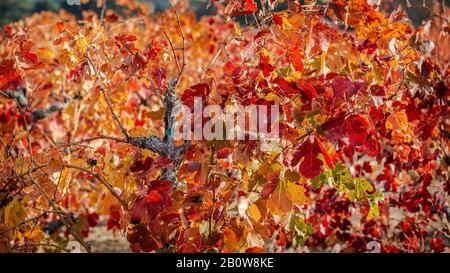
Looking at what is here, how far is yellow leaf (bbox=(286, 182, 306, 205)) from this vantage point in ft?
4.84

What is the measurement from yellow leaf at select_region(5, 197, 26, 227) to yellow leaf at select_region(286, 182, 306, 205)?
1.03 metres

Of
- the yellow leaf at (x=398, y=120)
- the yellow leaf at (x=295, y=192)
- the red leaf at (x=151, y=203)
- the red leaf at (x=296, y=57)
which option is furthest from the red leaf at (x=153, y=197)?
the yellow leaf at (x=398, y=120)

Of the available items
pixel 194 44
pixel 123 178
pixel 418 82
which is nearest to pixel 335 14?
pixel 418 82

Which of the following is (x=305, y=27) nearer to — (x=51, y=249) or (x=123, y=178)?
(x=123, y=178)

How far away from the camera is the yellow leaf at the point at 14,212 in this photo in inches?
69.1

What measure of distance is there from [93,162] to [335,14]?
1.11 metres

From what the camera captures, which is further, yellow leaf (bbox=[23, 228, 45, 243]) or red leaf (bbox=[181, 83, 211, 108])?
yellow leaf (bbox=[23, 228, 45, 243])

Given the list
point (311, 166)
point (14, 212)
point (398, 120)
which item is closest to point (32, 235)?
point (14, 212)

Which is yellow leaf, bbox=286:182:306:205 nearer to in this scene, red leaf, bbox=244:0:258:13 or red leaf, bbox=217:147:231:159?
red leaf, bbox=217:147:231:159

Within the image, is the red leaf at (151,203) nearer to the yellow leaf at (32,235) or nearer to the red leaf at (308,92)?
the red leaf at (308,92)

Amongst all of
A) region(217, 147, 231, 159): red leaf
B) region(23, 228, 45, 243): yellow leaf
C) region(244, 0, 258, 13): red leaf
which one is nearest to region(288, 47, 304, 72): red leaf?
region(244, 0, 258, 13): red leaf

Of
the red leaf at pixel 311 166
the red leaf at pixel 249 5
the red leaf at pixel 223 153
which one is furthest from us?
the red leaf at pixel 249 5

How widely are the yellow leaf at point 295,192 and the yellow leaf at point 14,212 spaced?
1.03 metres

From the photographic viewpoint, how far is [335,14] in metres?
1.73
